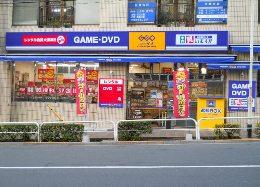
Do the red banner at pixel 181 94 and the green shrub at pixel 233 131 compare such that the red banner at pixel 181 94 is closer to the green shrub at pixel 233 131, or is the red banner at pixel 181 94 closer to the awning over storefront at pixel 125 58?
the awning over storefront at pixel 125 58

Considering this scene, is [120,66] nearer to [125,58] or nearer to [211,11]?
[125,58]

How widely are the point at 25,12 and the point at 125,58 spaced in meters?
6.19

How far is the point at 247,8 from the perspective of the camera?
22.1m

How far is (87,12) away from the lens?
77.7 ft

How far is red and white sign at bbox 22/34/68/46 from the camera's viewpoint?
2356 cm

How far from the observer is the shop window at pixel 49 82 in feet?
76.8

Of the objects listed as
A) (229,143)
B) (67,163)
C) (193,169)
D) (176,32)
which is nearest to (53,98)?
(176,32)

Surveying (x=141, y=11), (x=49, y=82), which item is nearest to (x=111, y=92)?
(x=49, y=82)

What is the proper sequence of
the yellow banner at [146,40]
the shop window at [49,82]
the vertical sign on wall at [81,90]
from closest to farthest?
the vertical sign on wall at [81,90], the yellow banner at [146,40], the shop window at [49,82]

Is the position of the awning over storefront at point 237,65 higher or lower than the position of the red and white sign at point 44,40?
lower

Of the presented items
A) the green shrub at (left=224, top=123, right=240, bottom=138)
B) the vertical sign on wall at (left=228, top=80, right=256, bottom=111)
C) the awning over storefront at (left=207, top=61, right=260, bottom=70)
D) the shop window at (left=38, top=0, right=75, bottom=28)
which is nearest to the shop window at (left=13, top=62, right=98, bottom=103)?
the shop window at (left=38, top=0, right=75, bottom=28)

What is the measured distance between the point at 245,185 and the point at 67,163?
490 centimetres

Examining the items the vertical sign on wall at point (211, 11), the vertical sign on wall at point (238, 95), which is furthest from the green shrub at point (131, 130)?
the vertical sign on wall at point (211, 11)

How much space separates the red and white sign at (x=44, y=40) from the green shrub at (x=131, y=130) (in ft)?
24.1
